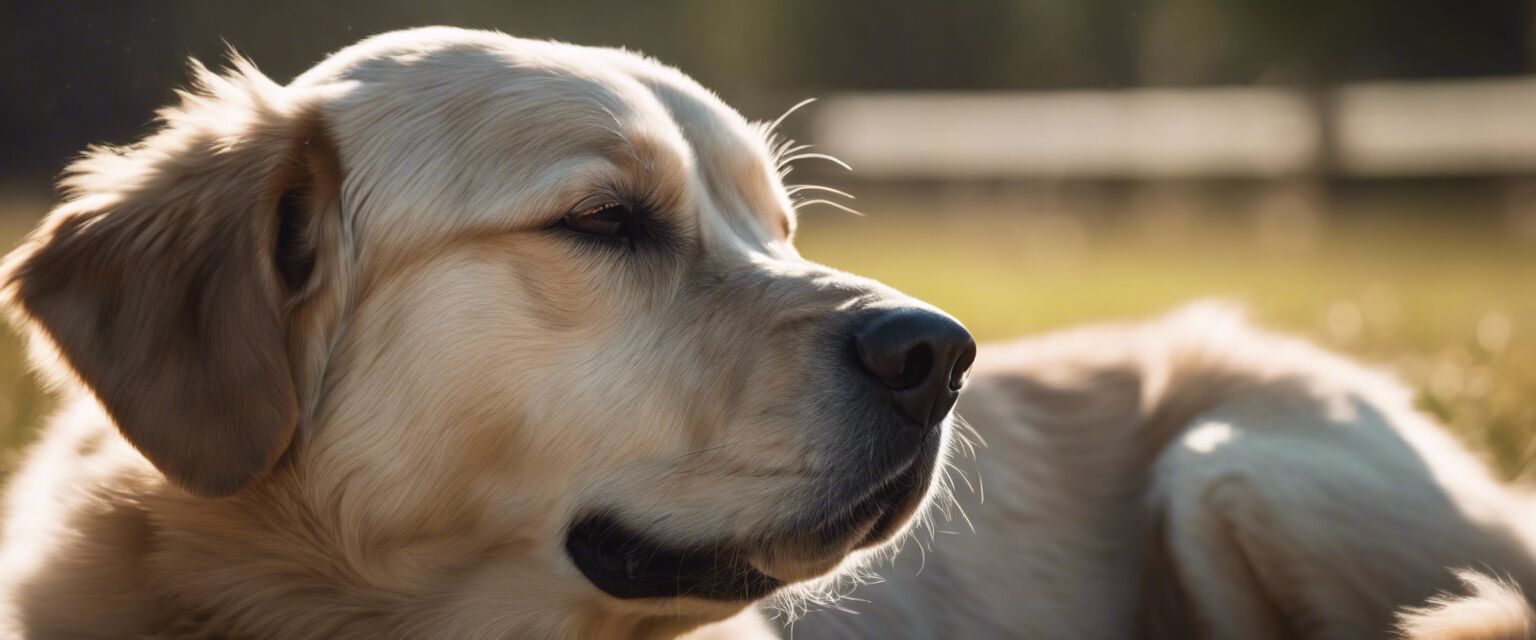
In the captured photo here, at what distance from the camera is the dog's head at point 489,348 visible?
2805mm

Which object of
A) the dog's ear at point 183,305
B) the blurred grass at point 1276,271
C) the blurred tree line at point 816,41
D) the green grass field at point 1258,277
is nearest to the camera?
the dog's ear at point 183,305

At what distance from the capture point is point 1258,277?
12.9m

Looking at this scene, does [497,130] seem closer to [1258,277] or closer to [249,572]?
[249,572]

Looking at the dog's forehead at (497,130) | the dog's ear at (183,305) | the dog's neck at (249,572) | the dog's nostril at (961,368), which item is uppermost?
the dog's forehead at (497,130)

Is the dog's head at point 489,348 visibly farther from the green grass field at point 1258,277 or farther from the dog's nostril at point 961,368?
the green grass field at point 1258,277

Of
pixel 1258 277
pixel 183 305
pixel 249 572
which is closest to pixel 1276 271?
pixel 1258 277

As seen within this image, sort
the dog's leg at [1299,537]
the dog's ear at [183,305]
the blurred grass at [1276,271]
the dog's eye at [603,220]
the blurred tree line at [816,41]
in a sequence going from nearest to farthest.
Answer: the dog's ear at [183,305] < the dog's eye at [603,220] < the dog's leg at [1299,537] < the blurred grass at [1276,271] < the blurred tree line at [816,41]

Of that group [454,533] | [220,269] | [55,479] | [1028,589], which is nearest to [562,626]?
[454,533]

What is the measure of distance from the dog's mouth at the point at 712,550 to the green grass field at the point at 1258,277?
9.42 ft

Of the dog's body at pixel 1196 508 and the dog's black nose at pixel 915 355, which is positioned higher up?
the dog's black nose at pixel 915 355

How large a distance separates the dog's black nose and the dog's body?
4.07 ft

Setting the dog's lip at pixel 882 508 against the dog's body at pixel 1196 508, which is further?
the dog's body at pixel 1196 508

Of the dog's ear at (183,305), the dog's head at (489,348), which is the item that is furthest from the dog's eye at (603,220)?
the dog's ear at (183,305)

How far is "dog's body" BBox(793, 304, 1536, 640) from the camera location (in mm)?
3879
